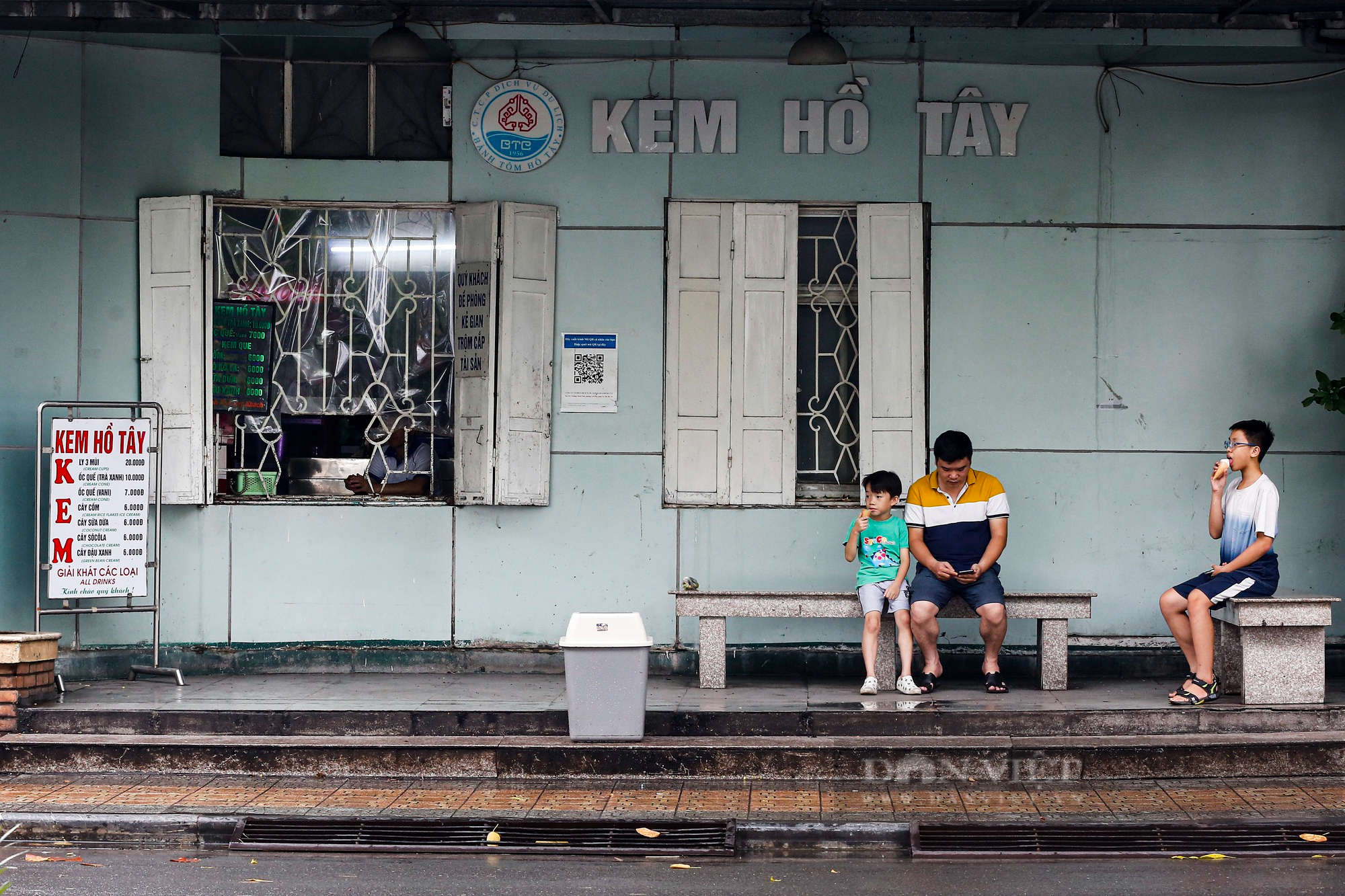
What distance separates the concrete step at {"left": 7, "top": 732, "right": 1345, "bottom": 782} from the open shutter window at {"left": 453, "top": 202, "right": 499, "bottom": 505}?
6.88ft

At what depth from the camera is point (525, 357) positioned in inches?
368

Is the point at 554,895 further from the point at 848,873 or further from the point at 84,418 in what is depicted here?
the point at 84,418

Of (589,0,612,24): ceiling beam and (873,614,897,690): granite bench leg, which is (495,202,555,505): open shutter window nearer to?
(589,0,612,24): ceiling beam

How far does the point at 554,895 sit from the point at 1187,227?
6.56 meters

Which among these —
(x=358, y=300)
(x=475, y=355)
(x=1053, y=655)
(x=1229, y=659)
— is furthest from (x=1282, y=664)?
(x=358, y=300)

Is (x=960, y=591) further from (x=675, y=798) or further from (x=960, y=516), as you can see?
(x=675, y=798)

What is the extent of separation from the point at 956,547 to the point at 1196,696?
1666mm

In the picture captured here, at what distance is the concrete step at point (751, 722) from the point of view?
775 cm

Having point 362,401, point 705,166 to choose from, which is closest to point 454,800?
point 362,401

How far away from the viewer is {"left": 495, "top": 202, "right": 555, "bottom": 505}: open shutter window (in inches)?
367

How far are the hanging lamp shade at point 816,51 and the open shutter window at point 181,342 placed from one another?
430 centimetres

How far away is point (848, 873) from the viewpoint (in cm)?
597

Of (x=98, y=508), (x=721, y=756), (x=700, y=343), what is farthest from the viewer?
(x=700, y=343)

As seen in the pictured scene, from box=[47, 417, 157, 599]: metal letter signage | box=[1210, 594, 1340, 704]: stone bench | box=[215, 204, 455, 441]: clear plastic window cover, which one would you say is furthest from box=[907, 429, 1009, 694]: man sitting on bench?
box=[47, 417, 157, 599]: metal letter signage
